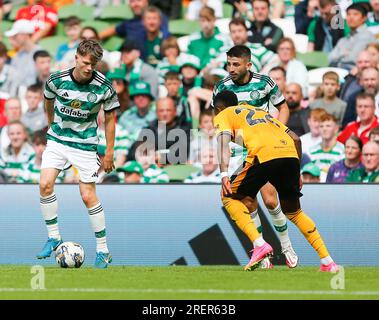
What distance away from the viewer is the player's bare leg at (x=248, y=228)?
1079 cm

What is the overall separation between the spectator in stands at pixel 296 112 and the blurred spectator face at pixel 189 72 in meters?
1.52

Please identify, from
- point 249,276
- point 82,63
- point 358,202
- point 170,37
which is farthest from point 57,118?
point 170,37

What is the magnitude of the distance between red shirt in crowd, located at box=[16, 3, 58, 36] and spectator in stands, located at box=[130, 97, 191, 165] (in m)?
3.18

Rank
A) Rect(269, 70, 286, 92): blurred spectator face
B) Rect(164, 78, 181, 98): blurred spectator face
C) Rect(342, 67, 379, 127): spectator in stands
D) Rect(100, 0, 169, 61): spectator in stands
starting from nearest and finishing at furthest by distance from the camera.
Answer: Rect(342, 67, 379, 127): spectator in stands, Rect(269, 70, 286, 92): blurred spectator face, Rect(164, 78, 181, 98): blurred spectator face, Rect(100, 0, 169, 61): spectator in stands

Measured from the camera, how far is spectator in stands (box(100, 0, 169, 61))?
1698cm

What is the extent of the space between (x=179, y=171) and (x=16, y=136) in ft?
8.19

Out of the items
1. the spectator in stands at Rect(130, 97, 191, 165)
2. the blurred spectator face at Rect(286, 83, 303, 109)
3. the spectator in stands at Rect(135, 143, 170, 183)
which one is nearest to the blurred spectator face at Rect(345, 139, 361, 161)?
the blurred spectator face at Rect(286, 83, 303, 109)

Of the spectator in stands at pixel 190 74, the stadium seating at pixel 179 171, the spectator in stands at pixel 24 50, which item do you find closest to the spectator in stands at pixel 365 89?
the stadium seating at pixel 179 171

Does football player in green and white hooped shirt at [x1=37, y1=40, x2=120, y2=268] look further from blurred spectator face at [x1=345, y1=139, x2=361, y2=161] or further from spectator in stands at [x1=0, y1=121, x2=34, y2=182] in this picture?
blurred spectator face at [x1=345, y1=139, x2=361, y2=161]

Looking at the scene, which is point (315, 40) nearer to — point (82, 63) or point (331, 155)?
point (331, 155)

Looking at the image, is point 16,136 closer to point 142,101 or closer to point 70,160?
point 142,101

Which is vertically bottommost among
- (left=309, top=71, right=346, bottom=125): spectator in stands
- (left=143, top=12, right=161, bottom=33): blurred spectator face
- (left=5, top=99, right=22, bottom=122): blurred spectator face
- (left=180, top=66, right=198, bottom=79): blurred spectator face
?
(left=5, top=99, right=22, bottom=122): blurred spectator face

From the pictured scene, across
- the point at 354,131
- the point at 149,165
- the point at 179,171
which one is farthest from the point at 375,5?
the point at 149,165

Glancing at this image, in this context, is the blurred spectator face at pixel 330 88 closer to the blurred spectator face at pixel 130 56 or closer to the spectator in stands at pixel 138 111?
the spectator in stands at pixel 138 111
